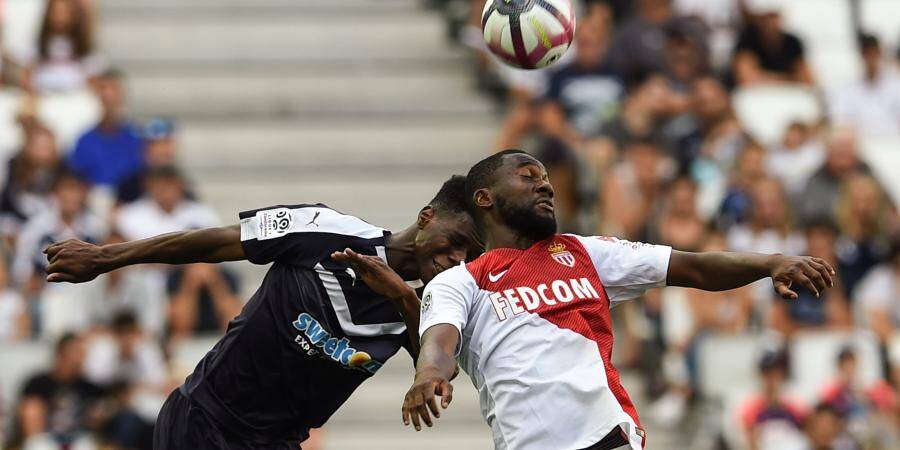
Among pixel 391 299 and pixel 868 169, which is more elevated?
pixel 391 299

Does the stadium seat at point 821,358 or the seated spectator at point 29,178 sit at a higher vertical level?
the seated spectator at point 29,178

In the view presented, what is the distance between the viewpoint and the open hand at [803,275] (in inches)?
263

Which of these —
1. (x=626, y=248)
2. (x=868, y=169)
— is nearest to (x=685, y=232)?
(x=868, y=169)

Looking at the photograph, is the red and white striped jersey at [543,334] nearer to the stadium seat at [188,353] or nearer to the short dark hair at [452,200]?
the short dark hair at [452,200]

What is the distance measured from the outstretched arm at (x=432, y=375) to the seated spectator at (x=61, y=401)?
6.11m

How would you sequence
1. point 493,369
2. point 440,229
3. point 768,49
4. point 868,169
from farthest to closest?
point 768,49 → point 868,169 → point 440,229 → point 493,369

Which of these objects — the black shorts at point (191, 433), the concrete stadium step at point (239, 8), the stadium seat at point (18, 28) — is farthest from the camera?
the concrete stadium step at point (239, 8)

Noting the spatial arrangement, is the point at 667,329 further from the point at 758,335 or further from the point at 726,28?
the point at 726,28

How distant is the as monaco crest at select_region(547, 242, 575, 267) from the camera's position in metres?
6.97

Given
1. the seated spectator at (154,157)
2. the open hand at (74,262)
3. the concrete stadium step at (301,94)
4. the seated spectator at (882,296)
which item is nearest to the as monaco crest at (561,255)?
the open hand at (74,262)

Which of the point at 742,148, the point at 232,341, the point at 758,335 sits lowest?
the point at 758,335

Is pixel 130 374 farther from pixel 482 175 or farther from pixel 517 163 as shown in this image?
pixel 517 163

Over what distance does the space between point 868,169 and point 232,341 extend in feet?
27.6

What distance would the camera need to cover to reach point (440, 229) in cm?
725
